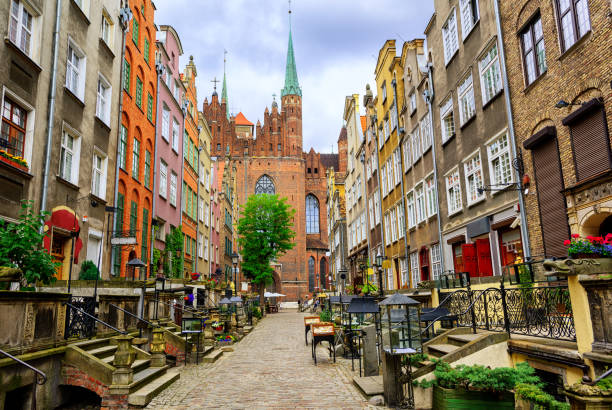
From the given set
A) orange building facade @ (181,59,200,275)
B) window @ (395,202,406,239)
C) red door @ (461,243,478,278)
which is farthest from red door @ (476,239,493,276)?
orange building facade @ (181,59,200,275)

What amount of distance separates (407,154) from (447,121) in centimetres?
571

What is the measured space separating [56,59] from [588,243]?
1384 cm

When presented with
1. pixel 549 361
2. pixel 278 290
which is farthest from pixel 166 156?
pixel 278 290

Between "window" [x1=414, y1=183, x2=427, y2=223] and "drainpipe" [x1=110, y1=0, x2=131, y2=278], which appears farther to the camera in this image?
"window" [x1=414, y1=183, x2=427, y2=223]

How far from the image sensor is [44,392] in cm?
730

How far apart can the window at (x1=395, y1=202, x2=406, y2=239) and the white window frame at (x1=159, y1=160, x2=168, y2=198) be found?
13082 mm

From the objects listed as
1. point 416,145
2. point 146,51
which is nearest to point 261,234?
point 416,145

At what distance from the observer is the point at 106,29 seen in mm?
17656

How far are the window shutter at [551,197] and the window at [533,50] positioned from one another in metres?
2.06

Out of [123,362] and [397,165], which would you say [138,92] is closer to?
[397,165]

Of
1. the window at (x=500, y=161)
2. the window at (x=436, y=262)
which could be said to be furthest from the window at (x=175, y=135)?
the window at (x=500, y=161)

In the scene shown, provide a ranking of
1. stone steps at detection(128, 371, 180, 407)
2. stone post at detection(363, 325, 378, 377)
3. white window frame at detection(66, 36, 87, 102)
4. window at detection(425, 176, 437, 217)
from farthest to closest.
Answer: window at detection(425, 176, 437, 217)
white window frame at detection(66, 36, 87, 102)
stone post at detection(363, 325, 378, 377)
stone steps at detection(128, 371, 180, 407)

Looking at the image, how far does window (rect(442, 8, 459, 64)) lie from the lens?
58.9 feet

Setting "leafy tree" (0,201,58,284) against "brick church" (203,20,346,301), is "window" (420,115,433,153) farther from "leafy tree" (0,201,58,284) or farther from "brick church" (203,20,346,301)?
"brick church" (203,20,346,301)
